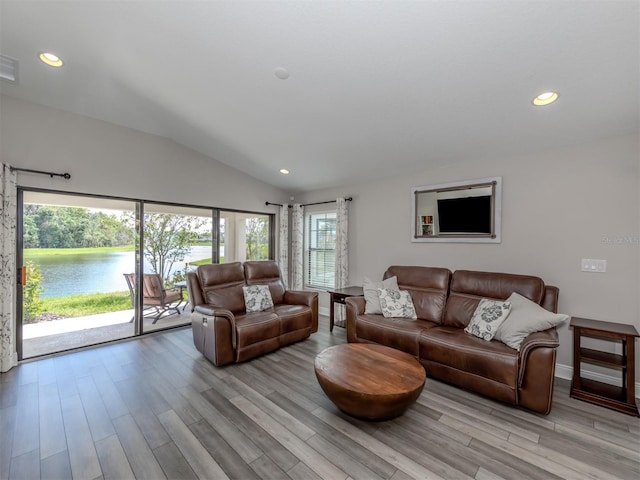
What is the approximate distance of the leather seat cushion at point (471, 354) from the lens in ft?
7.29

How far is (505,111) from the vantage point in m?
2.45

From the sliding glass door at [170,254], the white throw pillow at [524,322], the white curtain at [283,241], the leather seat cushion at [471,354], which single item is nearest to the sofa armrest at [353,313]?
the leather seat cushion at [471,354]

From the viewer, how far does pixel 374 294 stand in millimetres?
3520

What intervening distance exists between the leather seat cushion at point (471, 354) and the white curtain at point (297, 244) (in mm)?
3120

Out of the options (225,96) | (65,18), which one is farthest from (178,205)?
(65,18)

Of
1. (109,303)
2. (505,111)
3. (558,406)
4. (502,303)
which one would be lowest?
(558,406)

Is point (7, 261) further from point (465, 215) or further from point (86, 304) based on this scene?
point (465, 215)

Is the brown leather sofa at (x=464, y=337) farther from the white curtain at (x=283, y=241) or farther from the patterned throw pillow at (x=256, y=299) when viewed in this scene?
the white curtain at (x=283, y=241)

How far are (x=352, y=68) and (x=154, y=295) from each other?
4.02 metres

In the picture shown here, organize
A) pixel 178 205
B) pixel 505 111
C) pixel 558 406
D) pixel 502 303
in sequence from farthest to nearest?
pixel 178 205
pixel 502 303
pixel 505 111
pixel 558 406

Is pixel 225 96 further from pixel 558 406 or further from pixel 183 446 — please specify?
pixel 558 406

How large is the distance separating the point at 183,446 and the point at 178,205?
339 cm

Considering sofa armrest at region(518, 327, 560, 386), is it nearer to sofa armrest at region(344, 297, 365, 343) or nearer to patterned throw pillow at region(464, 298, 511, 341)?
patterned throw pillow at region(464, 298, 511, 341)

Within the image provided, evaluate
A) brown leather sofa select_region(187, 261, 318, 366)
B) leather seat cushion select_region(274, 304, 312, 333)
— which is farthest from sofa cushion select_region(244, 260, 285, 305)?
leather seat cushion select_region(274, 304, 312, 333)
